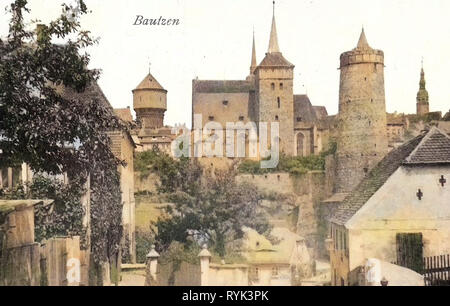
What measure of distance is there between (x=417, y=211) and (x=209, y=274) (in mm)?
3929

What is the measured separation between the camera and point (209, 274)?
1320cm

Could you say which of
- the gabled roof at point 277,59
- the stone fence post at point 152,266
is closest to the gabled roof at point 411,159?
the gabled roof at point 277,59

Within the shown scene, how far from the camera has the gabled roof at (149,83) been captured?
13766 millimetres

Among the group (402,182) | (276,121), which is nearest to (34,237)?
(402,182)

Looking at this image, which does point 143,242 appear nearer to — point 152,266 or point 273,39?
point 152,266

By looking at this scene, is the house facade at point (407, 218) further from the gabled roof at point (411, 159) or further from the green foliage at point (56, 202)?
the green foliage at point (56, 202)

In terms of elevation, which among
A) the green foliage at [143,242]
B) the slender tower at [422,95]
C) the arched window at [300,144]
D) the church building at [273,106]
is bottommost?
the green foliage at [143,242]

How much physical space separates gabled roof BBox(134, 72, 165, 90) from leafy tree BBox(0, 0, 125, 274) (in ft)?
3.40

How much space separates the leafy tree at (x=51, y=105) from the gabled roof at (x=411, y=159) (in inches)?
188

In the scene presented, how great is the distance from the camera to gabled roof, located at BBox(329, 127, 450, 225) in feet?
42.9

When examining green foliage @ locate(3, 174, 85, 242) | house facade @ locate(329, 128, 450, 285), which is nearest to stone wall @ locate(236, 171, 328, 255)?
house facade @ locate(329, 128, 450, 285)

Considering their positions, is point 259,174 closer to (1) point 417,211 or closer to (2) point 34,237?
(1) point 417,211

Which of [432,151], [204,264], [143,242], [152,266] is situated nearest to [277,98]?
[143,242]
